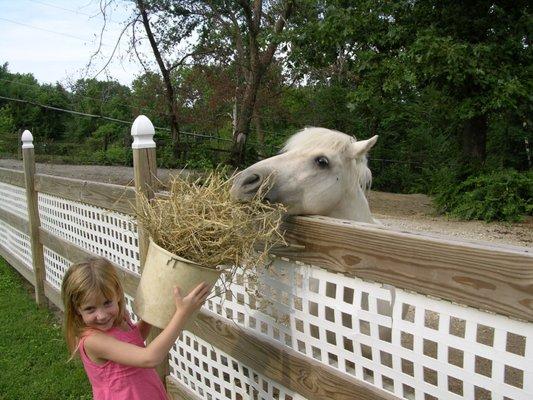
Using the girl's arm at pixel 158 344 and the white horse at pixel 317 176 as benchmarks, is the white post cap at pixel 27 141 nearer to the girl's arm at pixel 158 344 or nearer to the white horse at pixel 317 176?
the white horse at pixel 317 176

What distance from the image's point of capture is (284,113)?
71.4 feet

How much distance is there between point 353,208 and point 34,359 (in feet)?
10.7

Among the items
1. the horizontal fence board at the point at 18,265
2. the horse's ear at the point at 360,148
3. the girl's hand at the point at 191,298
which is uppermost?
the horse's ear at the point at 360,148

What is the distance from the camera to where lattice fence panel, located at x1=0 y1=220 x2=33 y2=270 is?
5.85 m

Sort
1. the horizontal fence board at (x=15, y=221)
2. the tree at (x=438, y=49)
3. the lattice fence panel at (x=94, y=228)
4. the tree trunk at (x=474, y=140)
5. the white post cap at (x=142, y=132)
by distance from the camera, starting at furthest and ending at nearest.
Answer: the tree trunk at (x=474, y=140)
the tree at (x=438, y=49)
the horizontal fence board at (x=15, y=221)
the lattice fence panel at (x=94, y=228)
the white post cap at (x=142, y=132)

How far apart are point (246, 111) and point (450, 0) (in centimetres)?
658

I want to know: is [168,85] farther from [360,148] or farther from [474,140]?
[360,148]

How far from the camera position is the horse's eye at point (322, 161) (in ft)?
8.29

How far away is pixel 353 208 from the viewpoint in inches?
110

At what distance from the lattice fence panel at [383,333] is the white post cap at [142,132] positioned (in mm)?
1074

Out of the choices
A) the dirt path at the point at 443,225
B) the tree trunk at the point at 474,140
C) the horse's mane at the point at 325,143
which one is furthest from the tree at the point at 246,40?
the horse's mane at the point at 325,143

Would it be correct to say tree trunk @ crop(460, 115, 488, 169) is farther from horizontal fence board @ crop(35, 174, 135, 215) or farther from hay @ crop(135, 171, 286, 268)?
hay @ crop(135, 171, 286, 268)

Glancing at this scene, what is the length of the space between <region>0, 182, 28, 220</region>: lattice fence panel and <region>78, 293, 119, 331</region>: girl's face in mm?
4409

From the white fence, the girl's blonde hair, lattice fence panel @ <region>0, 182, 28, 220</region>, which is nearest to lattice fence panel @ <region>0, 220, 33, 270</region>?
lattice fence panel @ <region>0, 182, 28, 220</region>
